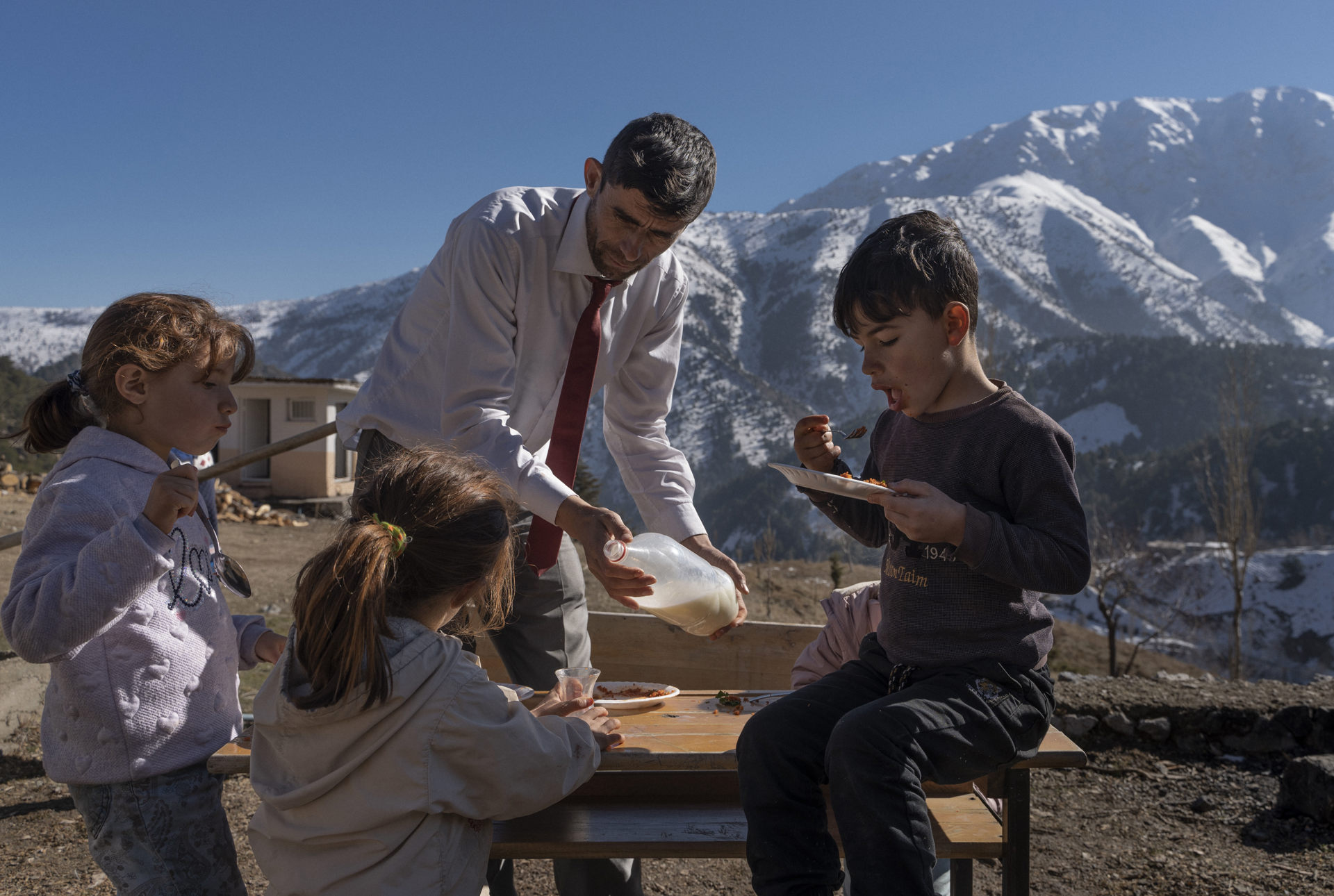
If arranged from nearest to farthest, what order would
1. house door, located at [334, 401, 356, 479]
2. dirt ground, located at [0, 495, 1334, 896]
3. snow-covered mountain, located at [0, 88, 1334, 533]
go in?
dirt ground, located at [0, 495, 1334, 896], house door, located at [334, 401, 356, 479], snow-covered mountain, located at [0, 88, 1334, 533]

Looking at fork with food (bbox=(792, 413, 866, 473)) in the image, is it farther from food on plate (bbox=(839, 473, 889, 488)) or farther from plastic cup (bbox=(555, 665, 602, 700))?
plastic cup (bbox=(555, 665, 602, 700))

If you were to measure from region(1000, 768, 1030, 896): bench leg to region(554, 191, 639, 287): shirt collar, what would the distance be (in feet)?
5.94

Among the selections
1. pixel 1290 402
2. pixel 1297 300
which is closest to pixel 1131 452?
pixel 1290 402

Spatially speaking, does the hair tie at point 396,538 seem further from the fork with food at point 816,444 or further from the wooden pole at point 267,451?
the wooden pole at point 267,451

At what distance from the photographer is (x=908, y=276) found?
211 cm

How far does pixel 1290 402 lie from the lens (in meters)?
Answer: 96.1

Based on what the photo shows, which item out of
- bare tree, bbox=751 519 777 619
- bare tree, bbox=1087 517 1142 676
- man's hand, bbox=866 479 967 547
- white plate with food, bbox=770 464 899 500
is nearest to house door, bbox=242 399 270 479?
bare tree, bbox=751 519 777 619

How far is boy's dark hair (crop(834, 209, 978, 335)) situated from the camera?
2117 millimetres

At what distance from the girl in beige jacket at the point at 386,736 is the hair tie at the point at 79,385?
85cm

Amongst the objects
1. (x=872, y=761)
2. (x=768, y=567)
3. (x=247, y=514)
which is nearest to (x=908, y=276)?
(x=872, y=761)

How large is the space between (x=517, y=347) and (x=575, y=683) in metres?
1.08

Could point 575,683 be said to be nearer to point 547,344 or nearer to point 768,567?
point 547,344

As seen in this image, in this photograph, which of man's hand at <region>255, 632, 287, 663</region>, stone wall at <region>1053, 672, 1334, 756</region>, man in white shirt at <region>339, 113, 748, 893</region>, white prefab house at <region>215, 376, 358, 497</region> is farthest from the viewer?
white prefab house at <region>215, 376, 358, 497</region>

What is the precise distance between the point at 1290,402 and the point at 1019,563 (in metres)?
114
